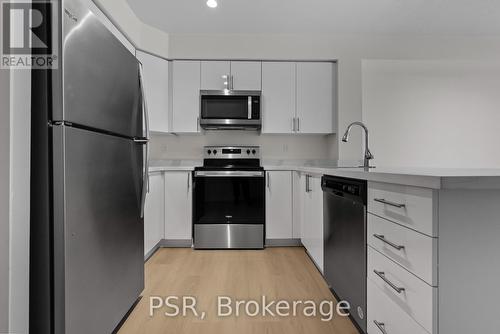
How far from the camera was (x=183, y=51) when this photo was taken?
3.19m

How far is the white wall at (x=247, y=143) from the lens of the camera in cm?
354

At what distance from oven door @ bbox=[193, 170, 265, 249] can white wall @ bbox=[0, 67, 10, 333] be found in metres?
2.11

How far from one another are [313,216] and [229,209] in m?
1.01

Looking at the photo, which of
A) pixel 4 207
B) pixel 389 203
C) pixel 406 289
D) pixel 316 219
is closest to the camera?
pixel 4 207

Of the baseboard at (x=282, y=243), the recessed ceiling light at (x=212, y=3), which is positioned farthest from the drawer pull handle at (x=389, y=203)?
the recessed ceiling light at (x=212, y=3)

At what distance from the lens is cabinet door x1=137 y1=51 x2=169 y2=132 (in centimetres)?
300

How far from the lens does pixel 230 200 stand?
302 centimetres

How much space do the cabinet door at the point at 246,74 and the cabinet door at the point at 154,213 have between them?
139cm

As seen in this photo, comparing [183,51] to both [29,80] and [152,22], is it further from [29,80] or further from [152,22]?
[29,80]

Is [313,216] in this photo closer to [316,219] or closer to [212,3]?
[316,219]

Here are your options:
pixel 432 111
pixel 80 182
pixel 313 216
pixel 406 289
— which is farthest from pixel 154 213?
pixel 432 111

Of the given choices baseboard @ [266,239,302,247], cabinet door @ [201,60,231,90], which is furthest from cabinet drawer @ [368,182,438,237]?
cabinet door @ [201,60,231,90]

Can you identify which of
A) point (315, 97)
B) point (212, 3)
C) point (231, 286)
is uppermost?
point (212, 3)

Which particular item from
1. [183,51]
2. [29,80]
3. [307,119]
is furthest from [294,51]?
[29,80]
